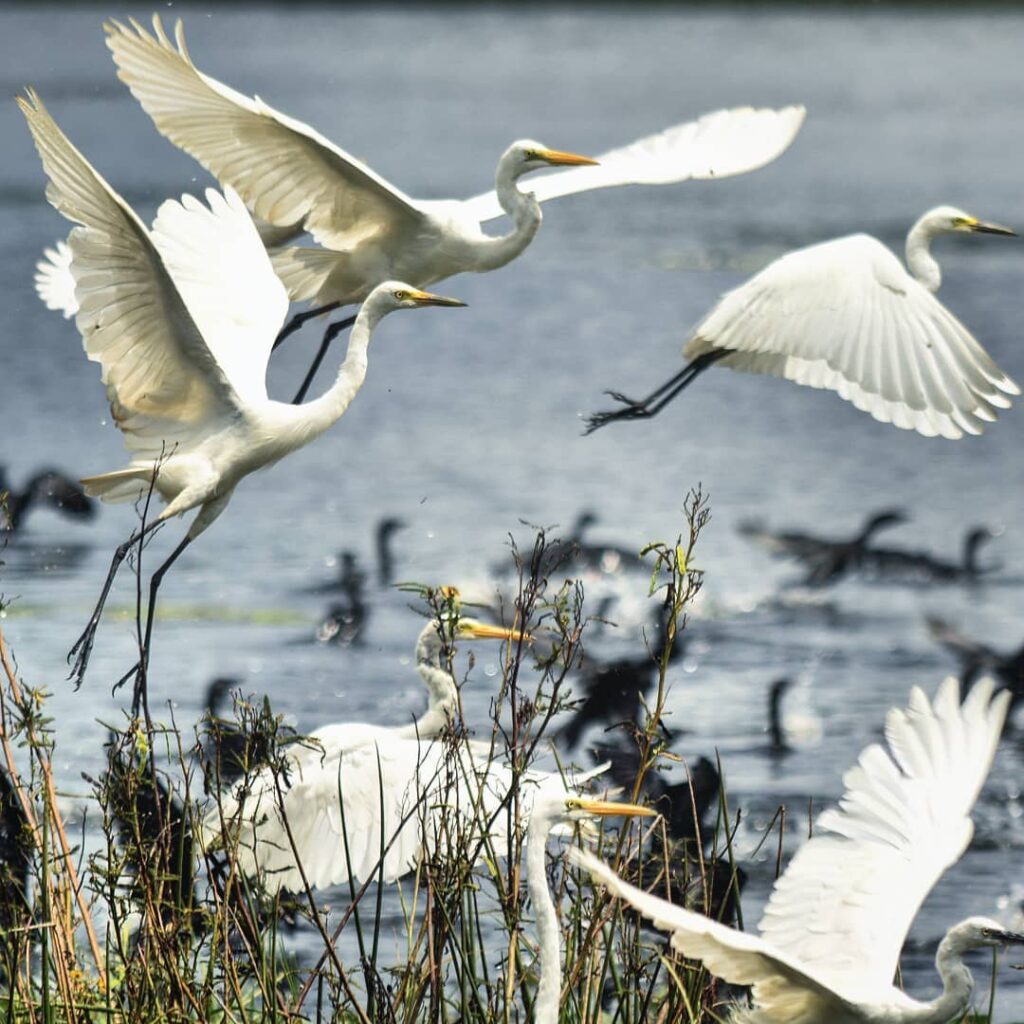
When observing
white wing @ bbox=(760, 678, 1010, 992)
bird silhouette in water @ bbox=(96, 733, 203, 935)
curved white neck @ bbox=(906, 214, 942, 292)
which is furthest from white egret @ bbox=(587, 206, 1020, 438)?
bird silhouette in water @ bbox=(96, 733, 203, 935)

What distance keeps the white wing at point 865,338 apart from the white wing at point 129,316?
4.50 ft

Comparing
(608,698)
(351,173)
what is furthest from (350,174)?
(608,698)

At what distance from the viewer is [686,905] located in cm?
313

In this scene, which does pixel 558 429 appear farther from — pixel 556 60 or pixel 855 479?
pixel 556 60

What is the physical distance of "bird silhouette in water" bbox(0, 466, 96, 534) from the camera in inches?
310

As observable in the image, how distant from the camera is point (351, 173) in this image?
16.2 feet

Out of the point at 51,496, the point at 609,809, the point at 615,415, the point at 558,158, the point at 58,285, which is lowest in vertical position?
the point at 609,809

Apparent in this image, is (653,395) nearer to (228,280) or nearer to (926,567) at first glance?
(228,280)

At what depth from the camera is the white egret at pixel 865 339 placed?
4559 mm

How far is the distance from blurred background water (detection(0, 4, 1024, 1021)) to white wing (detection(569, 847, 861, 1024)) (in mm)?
969

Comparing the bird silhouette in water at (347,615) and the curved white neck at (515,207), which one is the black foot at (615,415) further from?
the bird silhouette in water at (347,615)

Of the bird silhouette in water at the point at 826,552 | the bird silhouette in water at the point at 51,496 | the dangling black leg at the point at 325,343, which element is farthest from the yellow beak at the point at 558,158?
the bird silhouette in water at the point at 826,552

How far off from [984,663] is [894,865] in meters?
3.96

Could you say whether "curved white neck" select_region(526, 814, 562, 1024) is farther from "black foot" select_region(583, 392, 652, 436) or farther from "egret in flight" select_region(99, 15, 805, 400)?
"black foot" select_region(583, 392, 652, 436)
